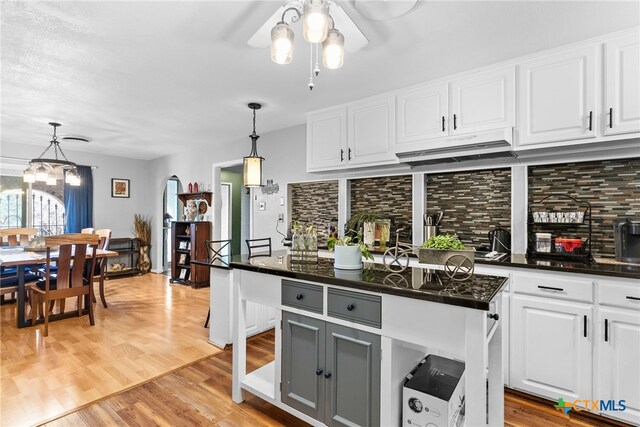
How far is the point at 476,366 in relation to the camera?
4.22 ft

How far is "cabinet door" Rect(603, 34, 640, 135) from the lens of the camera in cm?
207

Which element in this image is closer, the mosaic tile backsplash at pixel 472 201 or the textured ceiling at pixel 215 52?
the textured ceiling at pixel 215 52

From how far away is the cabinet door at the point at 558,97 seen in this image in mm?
2219

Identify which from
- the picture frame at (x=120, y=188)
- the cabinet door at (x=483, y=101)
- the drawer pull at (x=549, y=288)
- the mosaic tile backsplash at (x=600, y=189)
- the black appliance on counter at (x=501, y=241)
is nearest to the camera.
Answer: the drawer pull at (x=549, y=288)

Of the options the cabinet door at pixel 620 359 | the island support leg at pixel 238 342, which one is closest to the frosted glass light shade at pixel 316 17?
the island support leg at pixel 238 342

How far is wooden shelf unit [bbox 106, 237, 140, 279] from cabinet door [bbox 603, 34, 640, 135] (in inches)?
286

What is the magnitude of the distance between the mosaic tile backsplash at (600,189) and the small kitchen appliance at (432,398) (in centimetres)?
171

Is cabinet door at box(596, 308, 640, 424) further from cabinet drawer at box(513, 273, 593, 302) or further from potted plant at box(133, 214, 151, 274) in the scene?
potted plant at box(133, 214, 151, 274)

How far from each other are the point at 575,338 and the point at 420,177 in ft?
5.92

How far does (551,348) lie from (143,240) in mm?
6903

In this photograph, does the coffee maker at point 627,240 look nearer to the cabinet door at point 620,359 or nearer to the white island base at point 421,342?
the cabinet door at point 620,359

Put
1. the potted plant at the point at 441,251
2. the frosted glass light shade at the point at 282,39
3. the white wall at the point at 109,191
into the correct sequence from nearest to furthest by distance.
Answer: the frosted glass light shade at the point at 282,39
the potted plant at the point at 441,251
the white wall at the point at 109,191

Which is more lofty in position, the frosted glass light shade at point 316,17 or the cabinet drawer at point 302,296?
the frosted glass light shade at point 316,17

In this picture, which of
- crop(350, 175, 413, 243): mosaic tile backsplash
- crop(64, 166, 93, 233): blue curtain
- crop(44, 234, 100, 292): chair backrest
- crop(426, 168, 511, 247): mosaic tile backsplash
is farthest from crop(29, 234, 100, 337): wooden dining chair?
crop(426, 168, 511, 247): mosaic tile backsplash
